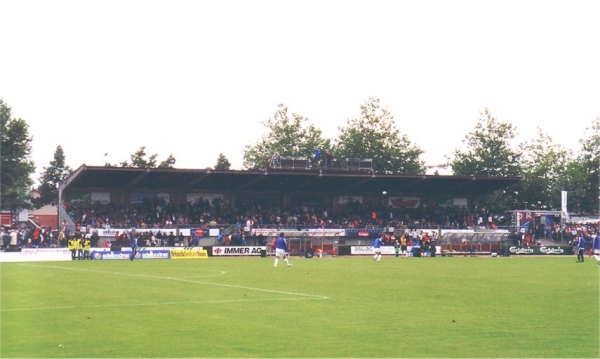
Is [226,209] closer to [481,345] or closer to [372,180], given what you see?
[372,180]

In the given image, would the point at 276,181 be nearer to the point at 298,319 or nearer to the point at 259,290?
the point at 259,290

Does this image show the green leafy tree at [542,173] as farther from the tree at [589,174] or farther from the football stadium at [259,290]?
the football stadium at [259,290]

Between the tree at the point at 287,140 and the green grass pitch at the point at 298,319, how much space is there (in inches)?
3156

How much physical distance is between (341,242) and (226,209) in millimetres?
10821

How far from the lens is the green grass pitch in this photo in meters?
13.7

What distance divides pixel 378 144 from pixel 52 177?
69.5 metres

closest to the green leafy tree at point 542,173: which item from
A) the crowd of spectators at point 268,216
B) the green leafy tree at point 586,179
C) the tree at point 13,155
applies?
the green leafy tree at point 586,179

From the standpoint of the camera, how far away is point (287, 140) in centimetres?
10988

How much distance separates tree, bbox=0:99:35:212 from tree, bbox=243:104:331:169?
35652mm

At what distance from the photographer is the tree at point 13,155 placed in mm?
72875

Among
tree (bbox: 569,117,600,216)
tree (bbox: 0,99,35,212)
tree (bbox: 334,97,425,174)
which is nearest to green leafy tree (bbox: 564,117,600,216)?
tree (bbox: 569,117,600,216)

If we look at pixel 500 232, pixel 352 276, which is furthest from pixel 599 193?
pixel 352 276

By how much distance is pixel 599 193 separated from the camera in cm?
10462

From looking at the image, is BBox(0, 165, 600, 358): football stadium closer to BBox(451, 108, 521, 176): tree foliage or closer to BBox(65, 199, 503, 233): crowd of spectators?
BBox(65, 199, 503, 233): crowd of spectators
